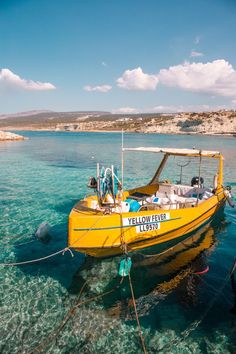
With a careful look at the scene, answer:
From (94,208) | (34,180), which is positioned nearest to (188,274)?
(94,208)

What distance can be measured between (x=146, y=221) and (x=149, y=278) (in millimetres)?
2010

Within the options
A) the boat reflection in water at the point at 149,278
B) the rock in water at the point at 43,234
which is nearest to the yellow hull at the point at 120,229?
the boat reflection in water at the point at 149,278

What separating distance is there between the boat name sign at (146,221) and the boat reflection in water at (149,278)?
41.5 inches

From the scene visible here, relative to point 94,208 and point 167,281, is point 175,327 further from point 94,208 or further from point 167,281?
point 94,208

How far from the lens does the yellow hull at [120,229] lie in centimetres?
873

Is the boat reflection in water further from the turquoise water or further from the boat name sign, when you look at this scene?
the boat name sign

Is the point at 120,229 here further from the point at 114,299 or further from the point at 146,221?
the point at 114,299

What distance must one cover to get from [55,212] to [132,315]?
9.64m

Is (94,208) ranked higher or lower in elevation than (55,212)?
higher

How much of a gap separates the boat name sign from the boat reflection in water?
3.46 ft

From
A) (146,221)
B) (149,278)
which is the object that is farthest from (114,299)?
(146,221)

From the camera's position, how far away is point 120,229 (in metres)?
9.16

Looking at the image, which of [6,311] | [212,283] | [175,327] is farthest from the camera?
[212,283]

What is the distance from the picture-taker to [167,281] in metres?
9.20
